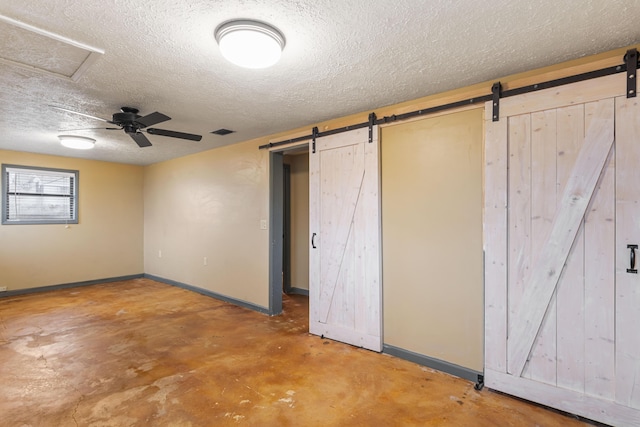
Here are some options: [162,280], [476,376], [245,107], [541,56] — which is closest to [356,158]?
[245,107]

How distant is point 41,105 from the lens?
122 inches

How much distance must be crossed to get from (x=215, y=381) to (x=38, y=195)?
543 cm

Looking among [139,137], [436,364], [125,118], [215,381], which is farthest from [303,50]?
[436,364]

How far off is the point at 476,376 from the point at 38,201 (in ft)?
23.5

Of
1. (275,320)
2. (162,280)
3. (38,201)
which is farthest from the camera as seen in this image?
(162,280)

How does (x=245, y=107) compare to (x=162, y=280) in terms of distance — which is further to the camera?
(x=162, y=280)

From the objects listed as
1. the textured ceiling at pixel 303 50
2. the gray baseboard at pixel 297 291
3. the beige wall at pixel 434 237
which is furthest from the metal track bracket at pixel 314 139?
the gray baseboard at pixel 297 291

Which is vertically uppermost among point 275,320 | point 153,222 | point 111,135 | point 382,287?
point 111,135

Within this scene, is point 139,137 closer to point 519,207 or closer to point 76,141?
point 76,141

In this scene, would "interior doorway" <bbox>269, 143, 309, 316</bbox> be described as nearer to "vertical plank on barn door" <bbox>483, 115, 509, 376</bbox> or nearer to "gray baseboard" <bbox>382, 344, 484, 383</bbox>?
"gray baseboard" <bbox>382, 344, 484, 383</bbox>

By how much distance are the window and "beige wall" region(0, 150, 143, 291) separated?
10 cm

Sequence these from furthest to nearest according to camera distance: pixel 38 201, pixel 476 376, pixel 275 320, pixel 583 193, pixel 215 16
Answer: pixel 38 201 < pixel 275 320 < pixel 476 376 < pixel 583 193 < pixel 215 16

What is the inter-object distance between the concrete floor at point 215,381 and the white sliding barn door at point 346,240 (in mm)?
269

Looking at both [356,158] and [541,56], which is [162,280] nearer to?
[356,158]
